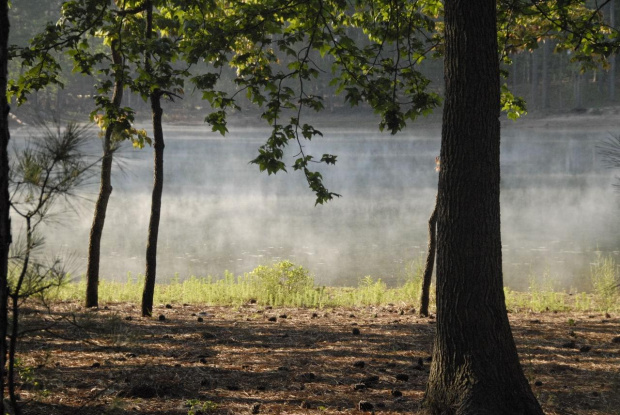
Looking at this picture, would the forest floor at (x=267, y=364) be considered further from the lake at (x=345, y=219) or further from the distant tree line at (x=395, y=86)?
the lake at (x=345, y=219)

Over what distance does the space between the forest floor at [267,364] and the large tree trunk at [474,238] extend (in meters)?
0.63

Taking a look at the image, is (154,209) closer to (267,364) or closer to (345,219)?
(267,364)

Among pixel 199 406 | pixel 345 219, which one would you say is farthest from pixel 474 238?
pixel 345 219

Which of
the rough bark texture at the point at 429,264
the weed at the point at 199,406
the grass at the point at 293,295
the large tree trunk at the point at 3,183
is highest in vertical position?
the large tree trunk at the point at 3,183

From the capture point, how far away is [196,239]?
18469 mm

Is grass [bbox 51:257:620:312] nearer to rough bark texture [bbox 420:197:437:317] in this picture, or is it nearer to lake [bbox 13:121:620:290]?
rough bark texture [bbox 420:197:437:317]

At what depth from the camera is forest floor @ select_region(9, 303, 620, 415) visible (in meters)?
4.64

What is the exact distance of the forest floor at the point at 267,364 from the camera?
4.64 metres

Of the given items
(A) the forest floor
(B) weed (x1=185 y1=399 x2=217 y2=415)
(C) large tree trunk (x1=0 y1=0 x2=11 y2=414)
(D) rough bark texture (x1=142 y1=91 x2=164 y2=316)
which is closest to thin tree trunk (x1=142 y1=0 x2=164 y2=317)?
(D) rough bark texture (x1=142 y1=91 x2=164 y2=316)

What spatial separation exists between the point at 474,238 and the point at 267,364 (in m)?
2.39

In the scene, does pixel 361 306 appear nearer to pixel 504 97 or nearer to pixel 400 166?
pixel 504 97

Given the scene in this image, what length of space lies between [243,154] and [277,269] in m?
31.0

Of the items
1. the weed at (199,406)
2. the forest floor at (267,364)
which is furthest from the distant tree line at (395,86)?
the weed at (199,406)

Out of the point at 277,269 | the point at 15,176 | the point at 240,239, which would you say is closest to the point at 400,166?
the point at 240,239
